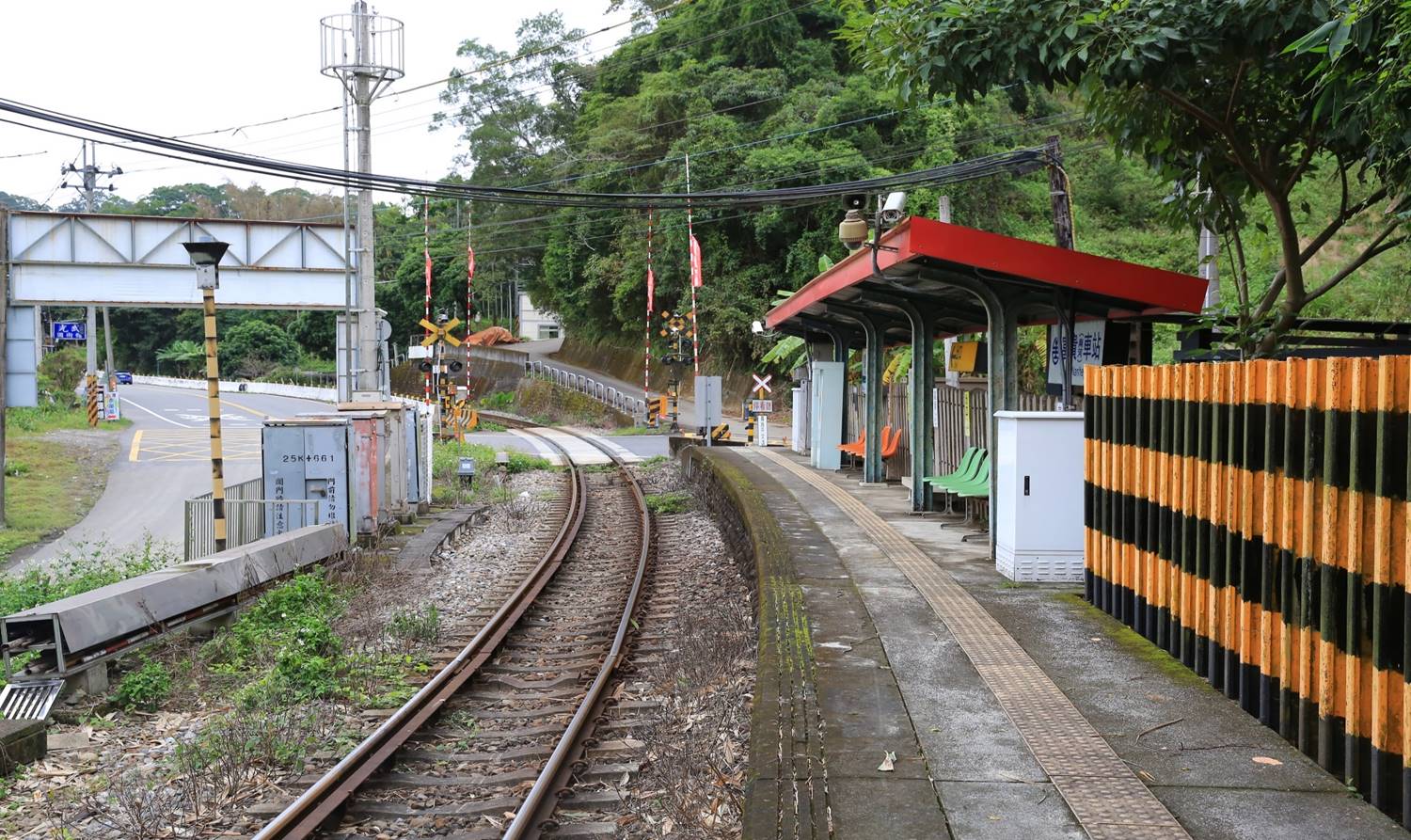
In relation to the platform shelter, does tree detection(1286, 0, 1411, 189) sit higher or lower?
higher

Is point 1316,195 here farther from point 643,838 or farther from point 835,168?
point 643,838

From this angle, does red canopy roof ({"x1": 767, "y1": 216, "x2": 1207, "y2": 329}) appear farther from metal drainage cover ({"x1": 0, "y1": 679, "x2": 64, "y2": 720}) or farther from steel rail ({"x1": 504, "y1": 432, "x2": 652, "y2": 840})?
metal drainage cover ({"x1": 0, "y1": 679, "x2": 64, "y2": 720})

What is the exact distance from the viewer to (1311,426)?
4801 millimetres

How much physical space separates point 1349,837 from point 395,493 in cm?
1452

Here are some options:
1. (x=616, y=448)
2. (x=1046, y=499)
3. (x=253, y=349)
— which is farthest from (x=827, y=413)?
(x=253, y=349)

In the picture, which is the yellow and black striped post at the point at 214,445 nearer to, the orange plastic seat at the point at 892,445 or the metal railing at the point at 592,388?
the orange plastic seat at the point at 892,445

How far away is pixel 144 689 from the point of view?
26.6 feet

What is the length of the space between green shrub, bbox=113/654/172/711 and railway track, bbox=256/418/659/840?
196 cm

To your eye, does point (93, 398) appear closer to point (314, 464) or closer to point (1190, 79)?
point (314, 464)

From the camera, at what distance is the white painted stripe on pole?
3076cm

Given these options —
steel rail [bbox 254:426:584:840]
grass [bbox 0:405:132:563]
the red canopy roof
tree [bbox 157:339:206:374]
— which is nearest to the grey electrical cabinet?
steel rail [bbox 254:426:584:840]

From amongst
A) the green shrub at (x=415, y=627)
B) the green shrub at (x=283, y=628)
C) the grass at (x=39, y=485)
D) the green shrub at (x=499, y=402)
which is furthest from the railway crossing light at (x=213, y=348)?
the green shrub at (x=499, y=402)

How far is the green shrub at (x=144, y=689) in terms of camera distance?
8047 mm

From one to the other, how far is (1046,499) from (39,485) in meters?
21.8
